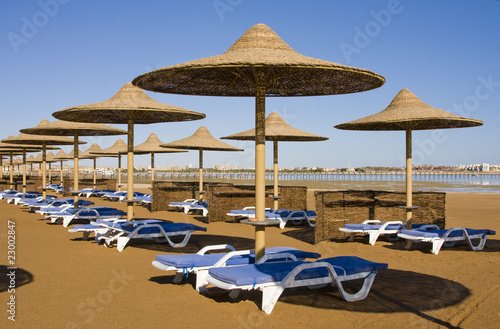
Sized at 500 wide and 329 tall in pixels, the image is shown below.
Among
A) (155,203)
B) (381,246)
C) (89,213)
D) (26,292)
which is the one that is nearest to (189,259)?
(26,292)

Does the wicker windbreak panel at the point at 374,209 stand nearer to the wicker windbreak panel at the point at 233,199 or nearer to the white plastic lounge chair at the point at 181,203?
the wicker windbreak panel at the point at 233,199

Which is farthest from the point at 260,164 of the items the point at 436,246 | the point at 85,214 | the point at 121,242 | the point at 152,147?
the point at 152,147

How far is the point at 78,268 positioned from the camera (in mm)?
6398

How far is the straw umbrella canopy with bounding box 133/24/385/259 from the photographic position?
4.66m

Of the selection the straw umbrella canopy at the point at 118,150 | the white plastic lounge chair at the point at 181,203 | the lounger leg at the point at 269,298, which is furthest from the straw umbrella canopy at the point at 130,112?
the straw umbrella canopy at the point at 118,150

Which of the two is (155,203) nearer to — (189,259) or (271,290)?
(189,259)

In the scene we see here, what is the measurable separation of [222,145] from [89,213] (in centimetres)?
628

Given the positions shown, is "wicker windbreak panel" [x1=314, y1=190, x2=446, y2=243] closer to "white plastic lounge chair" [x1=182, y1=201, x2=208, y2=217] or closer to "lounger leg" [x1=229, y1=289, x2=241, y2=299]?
"lounger leg" [x1=229, y1=289, x2=241, y2=299]

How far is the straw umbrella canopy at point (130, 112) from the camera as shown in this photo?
783 centimetres

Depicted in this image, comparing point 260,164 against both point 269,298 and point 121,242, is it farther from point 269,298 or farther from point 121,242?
point 121,242

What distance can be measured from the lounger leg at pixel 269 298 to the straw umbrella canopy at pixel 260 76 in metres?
0.89
